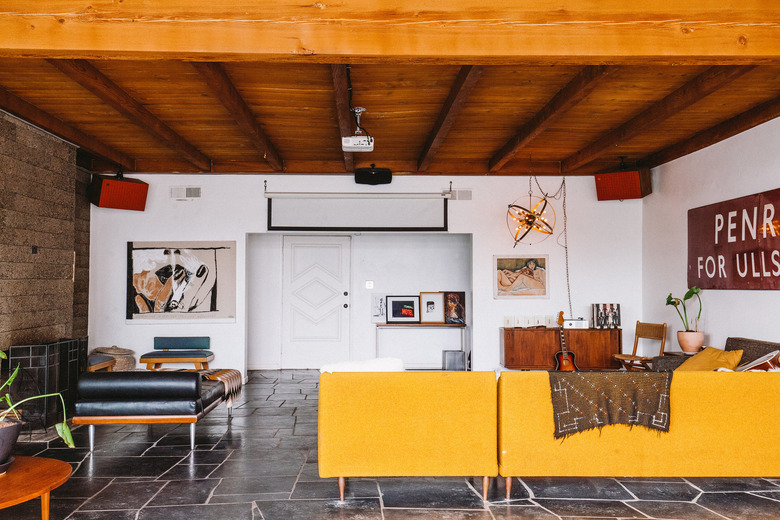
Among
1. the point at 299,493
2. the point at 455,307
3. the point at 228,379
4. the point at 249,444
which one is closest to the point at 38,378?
the point at 228,379

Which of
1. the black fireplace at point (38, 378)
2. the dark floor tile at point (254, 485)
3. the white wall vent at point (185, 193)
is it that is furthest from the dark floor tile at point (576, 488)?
the white wall vent at point (185, 193)

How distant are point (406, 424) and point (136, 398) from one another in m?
2.39

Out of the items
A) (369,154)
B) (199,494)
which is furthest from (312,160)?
(199,494)

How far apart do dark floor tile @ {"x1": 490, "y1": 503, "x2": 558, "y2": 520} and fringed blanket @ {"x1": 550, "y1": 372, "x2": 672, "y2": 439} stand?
0.46 metres

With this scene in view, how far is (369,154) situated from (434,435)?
15.4 ft

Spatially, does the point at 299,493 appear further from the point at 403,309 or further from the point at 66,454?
Answer: the point at 403,309

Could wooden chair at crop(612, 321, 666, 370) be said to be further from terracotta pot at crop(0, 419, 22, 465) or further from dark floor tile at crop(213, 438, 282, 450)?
terracotta pot at crop(0, 419, 22, 465)

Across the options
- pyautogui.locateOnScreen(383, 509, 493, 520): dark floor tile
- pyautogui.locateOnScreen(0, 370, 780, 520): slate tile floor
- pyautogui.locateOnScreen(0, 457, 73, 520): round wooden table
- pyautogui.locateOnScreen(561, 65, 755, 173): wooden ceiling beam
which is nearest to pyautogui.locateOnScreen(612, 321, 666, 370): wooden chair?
pyautogui.locateOnScreen(561, 65, 755, 173): wooden ceiling beam

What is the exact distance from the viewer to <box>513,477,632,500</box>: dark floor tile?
345 centimetres

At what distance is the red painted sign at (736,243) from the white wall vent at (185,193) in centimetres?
652

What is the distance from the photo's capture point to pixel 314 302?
8.79 metres

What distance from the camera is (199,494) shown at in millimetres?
3469

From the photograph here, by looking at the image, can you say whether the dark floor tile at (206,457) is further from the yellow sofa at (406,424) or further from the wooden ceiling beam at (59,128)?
the wooden ceiling beam at (59,128)

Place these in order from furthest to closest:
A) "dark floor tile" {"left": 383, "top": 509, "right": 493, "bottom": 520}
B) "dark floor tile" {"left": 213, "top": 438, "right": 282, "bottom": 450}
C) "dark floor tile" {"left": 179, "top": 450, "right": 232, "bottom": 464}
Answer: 1. "dark floor tile" {"left": 213, "top": 438, "right": 282, "bottom": 450}
2. "dark floor tile" {"left": 179, "top": 450, "right": 232, "bottom": 464}
3. "dark floor tile" {"left": 383, "top": 509, "right": 493, "bottom": 520}
